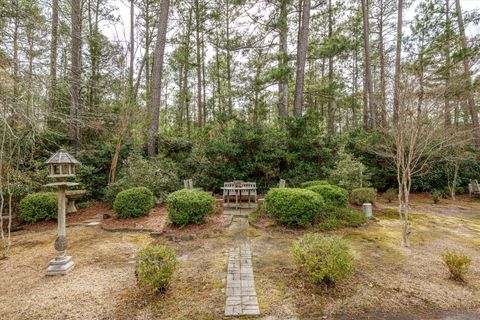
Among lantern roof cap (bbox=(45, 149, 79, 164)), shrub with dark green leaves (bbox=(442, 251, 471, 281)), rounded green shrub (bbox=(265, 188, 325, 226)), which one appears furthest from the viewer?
rounded green shrub (bbox=(265, 188, 325, 226))

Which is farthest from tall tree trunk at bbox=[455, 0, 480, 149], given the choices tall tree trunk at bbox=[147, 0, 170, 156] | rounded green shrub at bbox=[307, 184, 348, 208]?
tall tree trunk at bbox=[147, 0, 170, 156]

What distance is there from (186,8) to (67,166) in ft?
41.3

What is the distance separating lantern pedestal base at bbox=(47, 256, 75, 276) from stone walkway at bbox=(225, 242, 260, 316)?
245cm

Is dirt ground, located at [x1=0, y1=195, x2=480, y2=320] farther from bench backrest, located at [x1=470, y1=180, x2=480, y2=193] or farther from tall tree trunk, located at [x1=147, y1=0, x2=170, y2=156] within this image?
bench backrest, located at [x1=470, y1=180, x2=480, y2=193]

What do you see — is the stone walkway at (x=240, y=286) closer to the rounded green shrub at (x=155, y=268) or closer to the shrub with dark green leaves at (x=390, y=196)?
the rounded green shrub at (x=155, y=268)

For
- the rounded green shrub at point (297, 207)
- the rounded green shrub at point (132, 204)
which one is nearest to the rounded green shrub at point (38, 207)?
the rounded green shrub at point (132, 204)

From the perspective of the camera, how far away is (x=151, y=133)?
9.41m

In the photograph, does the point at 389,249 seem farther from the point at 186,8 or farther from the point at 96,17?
the point at 96,17

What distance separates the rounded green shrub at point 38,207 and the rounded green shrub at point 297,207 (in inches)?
232

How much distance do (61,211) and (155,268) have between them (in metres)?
2.10

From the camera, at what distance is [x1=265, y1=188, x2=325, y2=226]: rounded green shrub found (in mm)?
5266

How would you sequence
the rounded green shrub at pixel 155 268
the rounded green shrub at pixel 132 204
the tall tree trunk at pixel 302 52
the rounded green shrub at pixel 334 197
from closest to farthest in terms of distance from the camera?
1. the rounded green shrub at pixel 155 268
2. the rounded green shrub at pixel 132 204
3. the rounded green shrub at pixel 334 197
4. the tall tree trunk at pixel 302 52

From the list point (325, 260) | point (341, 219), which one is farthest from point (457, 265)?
point (341, 219)

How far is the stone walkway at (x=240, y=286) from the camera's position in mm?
2504
